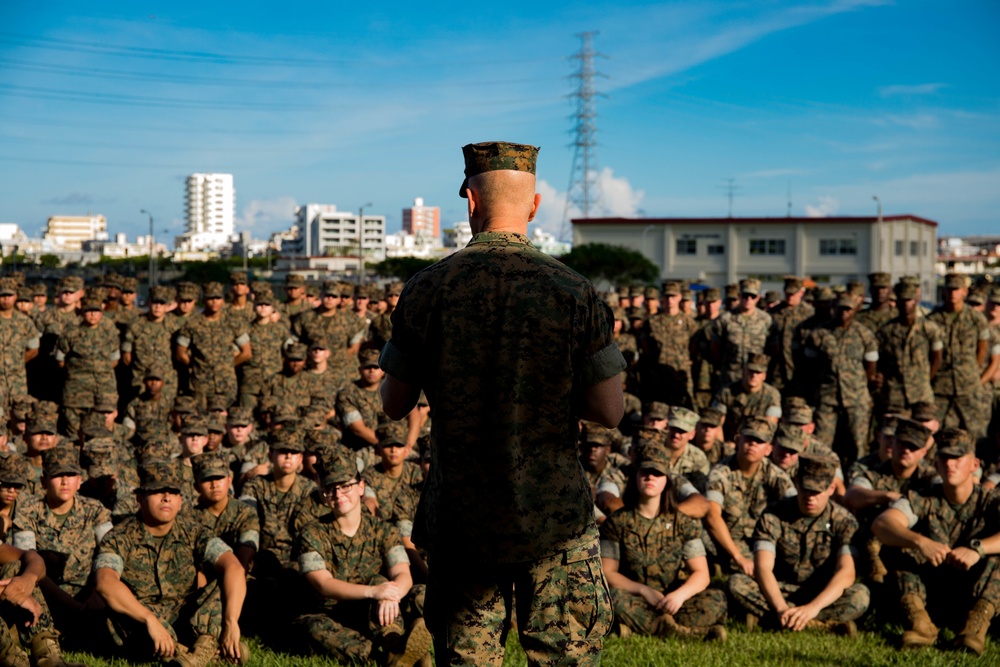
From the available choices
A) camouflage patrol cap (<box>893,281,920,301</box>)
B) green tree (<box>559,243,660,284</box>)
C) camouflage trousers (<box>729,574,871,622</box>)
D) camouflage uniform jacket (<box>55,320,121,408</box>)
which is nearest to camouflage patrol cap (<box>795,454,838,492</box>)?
camouflage trousers (<box>729,574,871,622</box>)

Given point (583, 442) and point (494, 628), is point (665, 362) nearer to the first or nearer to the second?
point (583, 442)

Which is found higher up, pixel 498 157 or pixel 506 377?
pixel 498 157

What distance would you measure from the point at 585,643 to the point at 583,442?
198 inches

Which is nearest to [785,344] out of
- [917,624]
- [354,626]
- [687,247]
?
[917,624]

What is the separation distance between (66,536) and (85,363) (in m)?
3.93

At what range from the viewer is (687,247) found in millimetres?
62406

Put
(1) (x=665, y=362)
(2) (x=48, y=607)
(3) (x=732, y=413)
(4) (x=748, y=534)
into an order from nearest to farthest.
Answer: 1. (2) (x=48, y=607)
2. (4) (x=748, y=534)
3. (3) (x=732, y=413)
4. (1) (x=665, y=362)

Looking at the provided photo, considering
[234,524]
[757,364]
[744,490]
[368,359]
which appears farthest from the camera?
[368,359]

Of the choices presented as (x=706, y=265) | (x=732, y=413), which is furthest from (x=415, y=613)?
(x=706, y=265)

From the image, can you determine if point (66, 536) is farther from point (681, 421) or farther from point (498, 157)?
point (498, 157)

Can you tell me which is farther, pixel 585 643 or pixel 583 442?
pixel 583 442

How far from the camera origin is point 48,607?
571cm

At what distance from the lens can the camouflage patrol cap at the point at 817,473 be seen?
6387 mm

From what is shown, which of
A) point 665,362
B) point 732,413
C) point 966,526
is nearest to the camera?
point 966,526
